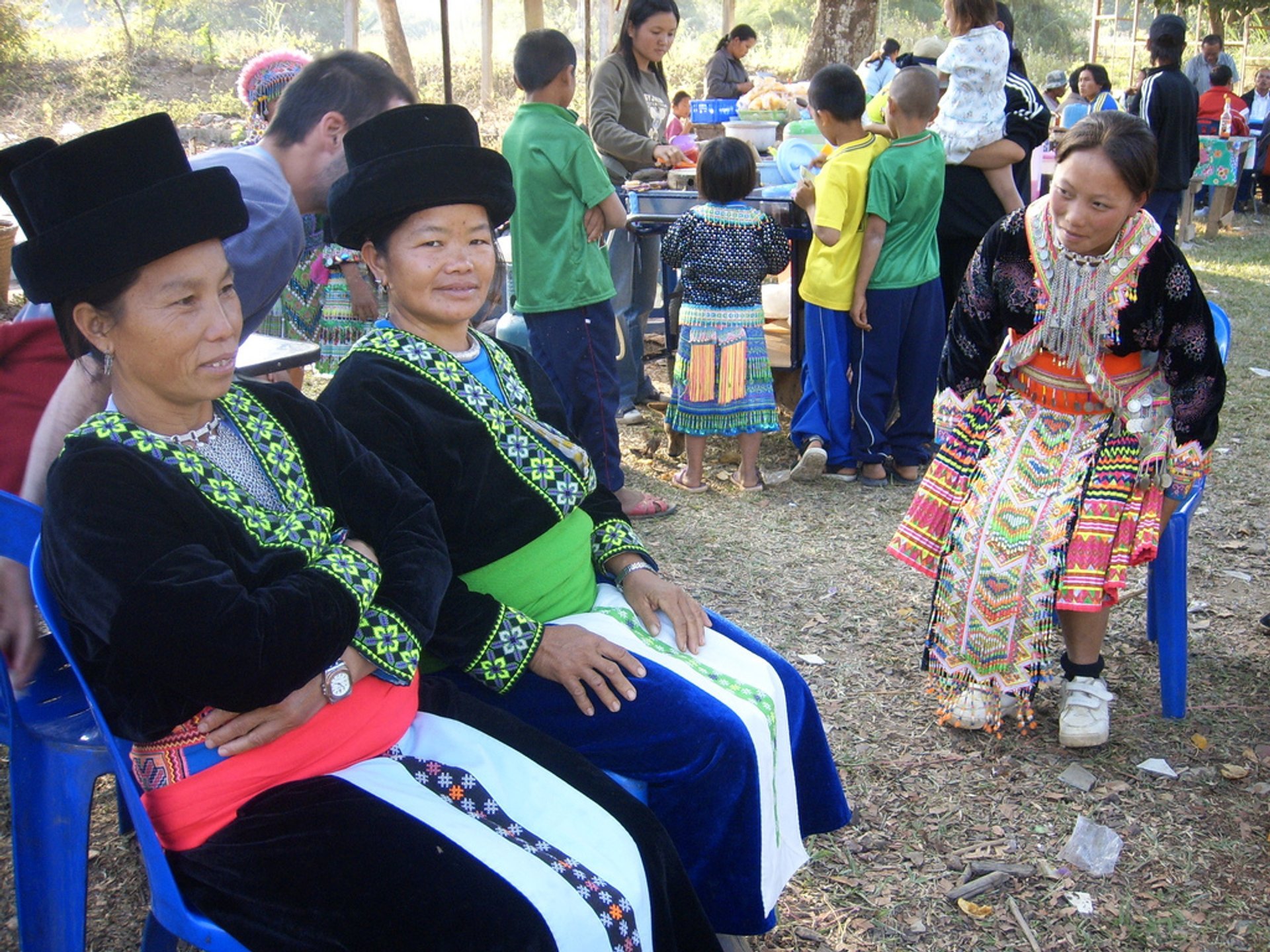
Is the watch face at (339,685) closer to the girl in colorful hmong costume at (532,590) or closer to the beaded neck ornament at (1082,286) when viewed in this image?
the girl in colorful hmong costume at (532,590)

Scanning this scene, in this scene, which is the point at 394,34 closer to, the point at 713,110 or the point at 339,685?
the point at 713,110

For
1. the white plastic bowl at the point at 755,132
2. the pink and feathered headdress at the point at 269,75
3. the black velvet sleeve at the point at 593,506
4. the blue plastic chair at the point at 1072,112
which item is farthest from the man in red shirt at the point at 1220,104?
the black velvet sleeve at the point at 593,506

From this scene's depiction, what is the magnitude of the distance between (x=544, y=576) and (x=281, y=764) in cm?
66

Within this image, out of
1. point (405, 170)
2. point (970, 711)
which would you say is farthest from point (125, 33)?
point (970, 711)

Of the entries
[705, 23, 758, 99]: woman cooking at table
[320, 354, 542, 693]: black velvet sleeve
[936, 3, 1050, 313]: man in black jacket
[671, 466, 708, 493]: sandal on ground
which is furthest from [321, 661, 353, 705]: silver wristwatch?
[705, 23, 758, 99]: woman cooking at table

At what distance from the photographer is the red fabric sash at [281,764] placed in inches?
64.1

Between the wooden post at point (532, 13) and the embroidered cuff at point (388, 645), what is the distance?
1426 centimetres

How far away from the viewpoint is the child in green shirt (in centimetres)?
443

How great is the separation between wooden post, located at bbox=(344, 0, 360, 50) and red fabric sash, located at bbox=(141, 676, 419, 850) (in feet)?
49.0

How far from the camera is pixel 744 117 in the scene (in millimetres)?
7699

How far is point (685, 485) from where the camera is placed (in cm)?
532

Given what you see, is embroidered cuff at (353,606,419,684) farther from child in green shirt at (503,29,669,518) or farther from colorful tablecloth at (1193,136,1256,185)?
colorful tablecloth at (1193,136,1256,185)

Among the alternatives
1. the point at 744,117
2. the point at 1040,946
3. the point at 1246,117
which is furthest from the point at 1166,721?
the point at 1246,117

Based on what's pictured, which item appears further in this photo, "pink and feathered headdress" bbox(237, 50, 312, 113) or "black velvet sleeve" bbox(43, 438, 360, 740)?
"pink and feathered headdress" bbox(237, 50, 312, 113)
